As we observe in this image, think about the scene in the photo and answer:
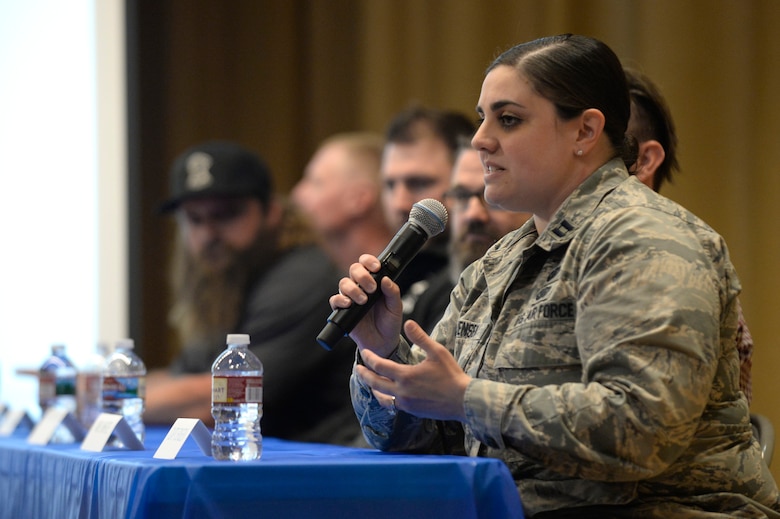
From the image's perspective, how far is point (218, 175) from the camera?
4355 millimetres

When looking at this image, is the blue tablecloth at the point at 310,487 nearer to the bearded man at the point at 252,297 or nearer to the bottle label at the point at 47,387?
the bottle label at the point at 47,387

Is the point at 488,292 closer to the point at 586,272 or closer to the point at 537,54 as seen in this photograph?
the point at 586,272

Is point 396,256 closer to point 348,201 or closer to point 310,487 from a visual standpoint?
point 310,487

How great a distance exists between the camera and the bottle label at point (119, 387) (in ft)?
8.36

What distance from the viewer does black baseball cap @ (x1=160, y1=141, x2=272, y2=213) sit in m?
4.34

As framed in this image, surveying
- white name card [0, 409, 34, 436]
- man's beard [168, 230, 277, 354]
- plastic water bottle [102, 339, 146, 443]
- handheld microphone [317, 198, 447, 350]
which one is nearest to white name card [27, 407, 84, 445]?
plastic water bottle [102, 339, 146, 443]

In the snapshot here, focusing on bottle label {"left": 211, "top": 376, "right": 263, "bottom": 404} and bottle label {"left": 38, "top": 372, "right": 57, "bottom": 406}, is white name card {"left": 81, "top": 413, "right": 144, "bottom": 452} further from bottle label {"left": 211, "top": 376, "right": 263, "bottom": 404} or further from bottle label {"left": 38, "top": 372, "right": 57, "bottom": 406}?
bottle label {"left": 38, "top": 372, "right": 57, "bottom": 406}

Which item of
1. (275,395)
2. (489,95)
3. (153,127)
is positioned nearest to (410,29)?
(153,127)

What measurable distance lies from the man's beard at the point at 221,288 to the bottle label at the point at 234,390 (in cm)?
235

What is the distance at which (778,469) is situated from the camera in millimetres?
3406

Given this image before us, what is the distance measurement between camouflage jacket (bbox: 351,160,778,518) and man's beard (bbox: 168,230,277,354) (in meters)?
2.34

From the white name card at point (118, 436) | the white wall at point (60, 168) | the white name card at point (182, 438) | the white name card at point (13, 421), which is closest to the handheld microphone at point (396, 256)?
the white name card at point (182, 438)

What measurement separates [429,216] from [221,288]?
8.45 ft

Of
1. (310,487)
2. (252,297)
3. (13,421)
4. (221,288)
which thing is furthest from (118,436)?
(221,288)
